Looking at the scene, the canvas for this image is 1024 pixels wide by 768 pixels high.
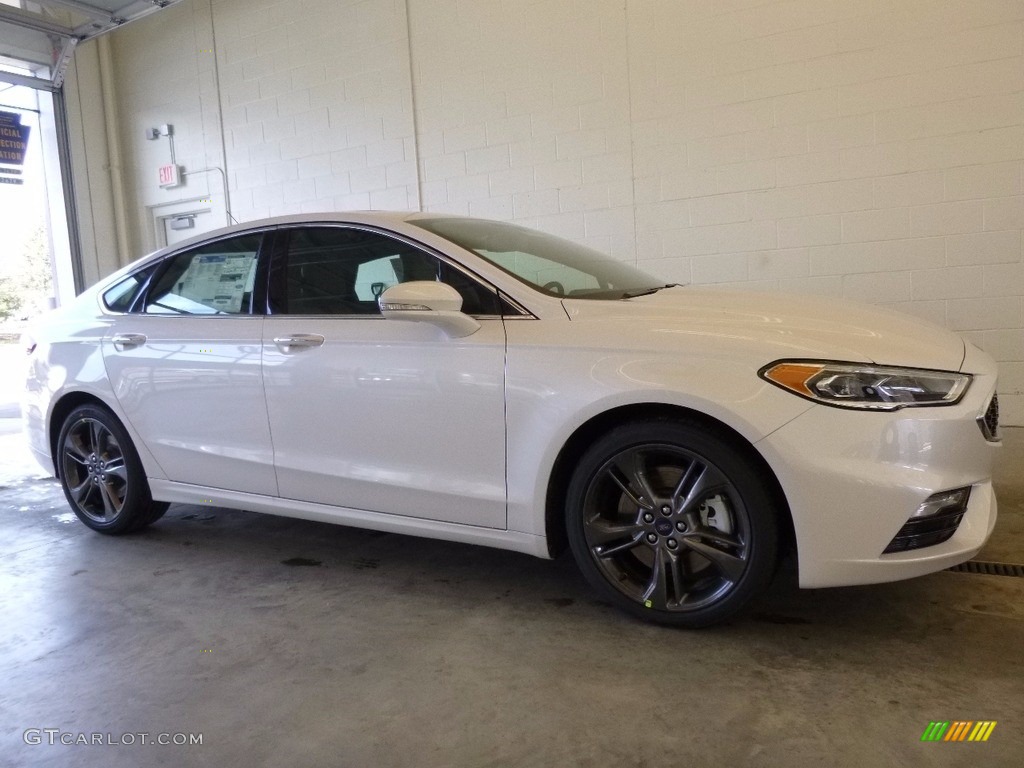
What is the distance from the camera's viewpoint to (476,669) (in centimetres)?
224

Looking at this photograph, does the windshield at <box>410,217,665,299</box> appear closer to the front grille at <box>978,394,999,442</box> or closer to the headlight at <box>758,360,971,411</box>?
the headlight at <box>758,360,971,411</box>

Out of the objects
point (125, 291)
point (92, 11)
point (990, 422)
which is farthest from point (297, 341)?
point (92, 11)

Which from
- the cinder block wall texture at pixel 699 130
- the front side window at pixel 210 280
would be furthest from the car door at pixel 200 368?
the cinder block wall texture at pixel 699 130

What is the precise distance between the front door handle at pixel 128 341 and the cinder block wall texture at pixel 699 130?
12.5 feet

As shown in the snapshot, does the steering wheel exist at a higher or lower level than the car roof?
lower

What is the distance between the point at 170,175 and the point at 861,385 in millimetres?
8864

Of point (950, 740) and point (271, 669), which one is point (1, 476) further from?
point (950, 740)

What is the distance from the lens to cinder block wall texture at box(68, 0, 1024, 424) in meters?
5.08

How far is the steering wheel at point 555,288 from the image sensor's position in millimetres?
2662

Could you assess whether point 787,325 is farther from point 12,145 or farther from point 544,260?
point 12,145

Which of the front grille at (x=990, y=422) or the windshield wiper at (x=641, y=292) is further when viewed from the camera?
the windshield wiper at (x=641, y=292)

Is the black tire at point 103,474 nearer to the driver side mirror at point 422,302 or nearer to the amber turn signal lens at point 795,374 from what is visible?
the driver side mirror at point 422,302

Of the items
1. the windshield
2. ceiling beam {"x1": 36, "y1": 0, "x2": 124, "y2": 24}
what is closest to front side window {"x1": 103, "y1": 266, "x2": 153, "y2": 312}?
the windshield

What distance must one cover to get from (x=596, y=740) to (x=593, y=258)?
2011 millimetres
